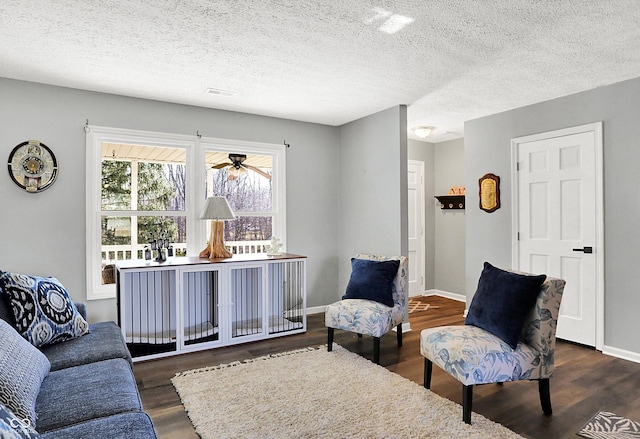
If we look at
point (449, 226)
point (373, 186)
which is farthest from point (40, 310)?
point (449, 226)

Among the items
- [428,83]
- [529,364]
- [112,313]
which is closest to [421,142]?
[428,83]

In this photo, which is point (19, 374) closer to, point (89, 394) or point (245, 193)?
point (89, 394)

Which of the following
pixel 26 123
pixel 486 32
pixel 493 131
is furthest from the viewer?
pixel 493 131

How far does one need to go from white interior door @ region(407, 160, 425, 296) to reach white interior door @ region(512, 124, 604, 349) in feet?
5.99

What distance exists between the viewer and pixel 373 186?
456 cm

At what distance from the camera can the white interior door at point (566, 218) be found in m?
3.68

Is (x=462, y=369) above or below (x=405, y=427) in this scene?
above

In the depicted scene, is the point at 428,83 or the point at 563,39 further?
the point at 428,83

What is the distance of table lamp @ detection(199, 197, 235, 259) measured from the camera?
153 inches

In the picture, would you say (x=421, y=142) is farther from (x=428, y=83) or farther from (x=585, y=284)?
(x=585, y=284)

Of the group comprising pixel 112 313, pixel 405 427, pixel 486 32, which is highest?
pixel 486 32

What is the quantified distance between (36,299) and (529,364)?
3007 millimetres

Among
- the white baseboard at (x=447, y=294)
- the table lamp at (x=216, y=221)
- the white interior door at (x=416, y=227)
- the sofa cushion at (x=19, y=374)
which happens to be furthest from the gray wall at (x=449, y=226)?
the sofa cushion at (x=19, y=374)

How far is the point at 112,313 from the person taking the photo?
12.6 feet
